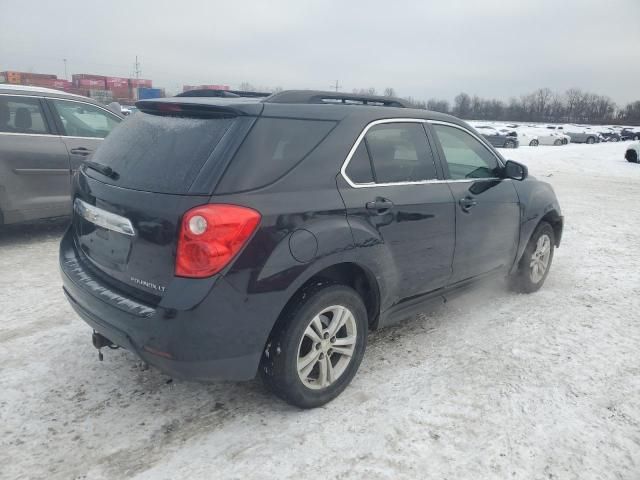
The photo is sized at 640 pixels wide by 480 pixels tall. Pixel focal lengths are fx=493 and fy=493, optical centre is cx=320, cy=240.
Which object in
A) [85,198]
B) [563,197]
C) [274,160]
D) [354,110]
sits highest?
[354,110]

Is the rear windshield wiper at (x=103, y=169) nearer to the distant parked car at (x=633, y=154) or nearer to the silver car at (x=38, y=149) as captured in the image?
the silver car at (x=38, y=149)

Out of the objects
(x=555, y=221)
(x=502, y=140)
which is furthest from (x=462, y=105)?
(x=555, y=221)

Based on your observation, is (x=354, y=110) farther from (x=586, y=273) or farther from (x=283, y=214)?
(x=586, y=273)

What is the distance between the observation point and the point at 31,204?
5.56 metres

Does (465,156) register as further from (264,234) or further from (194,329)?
(194,329)

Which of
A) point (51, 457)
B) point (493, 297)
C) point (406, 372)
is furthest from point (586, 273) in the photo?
point (51, 457)

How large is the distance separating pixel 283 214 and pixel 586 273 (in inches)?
171

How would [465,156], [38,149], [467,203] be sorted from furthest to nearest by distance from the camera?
[38,149] < [465,156] < [467,203]

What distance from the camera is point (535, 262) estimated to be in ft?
15.4

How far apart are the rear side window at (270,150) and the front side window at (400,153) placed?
1.30 ft

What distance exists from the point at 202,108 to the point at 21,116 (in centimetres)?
413

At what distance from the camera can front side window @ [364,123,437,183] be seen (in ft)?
10.0

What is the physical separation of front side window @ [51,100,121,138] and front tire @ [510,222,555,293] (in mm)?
4828

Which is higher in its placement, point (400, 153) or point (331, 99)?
point (331, 99)
